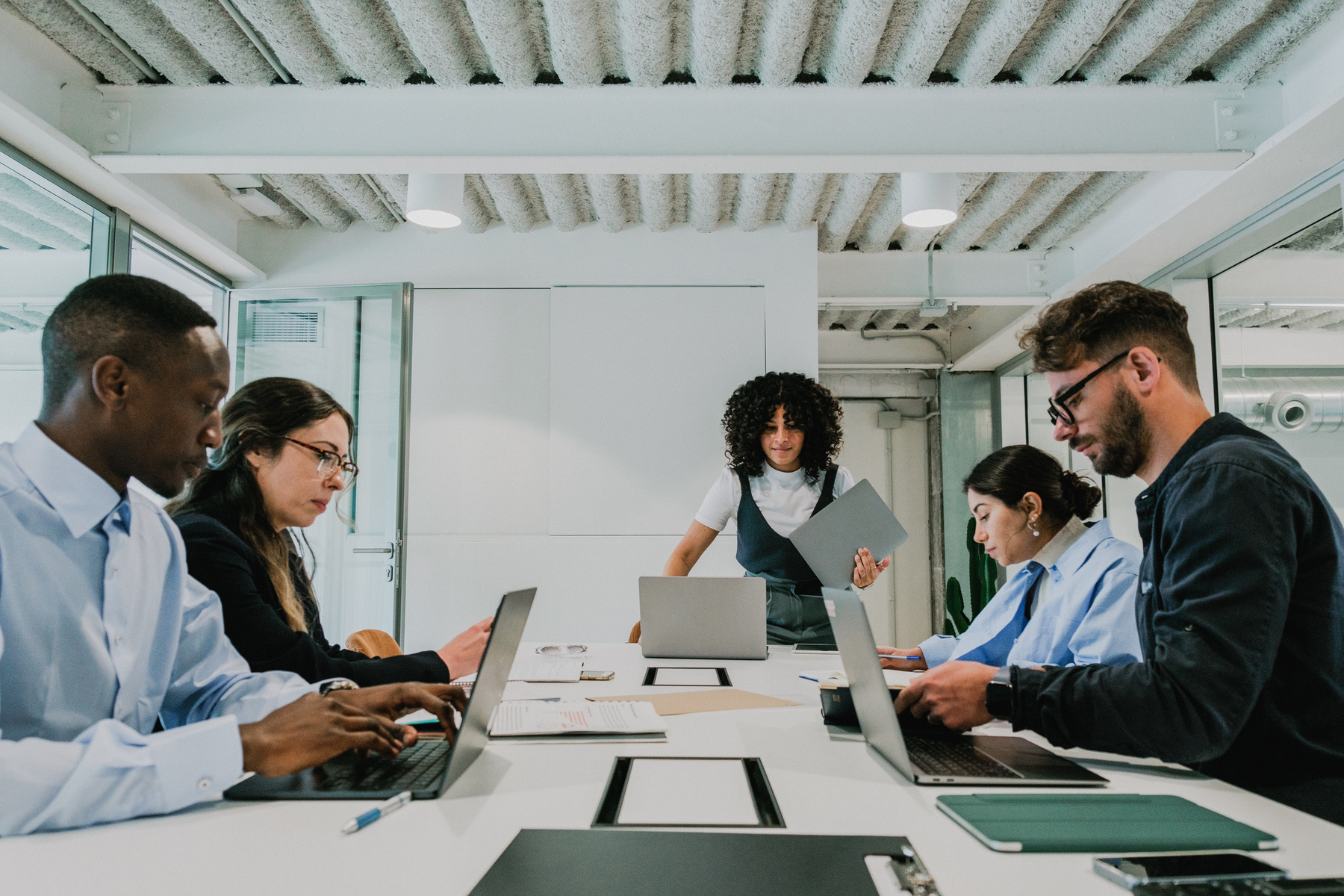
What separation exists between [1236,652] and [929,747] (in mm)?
459

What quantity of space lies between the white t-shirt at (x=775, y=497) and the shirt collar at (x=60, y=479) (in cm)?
244

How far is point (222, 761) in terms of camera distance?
1.06 meters

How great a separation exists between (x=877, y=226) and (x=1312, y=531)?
150 inches

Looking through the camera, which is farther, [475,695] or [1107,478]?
[1107,478]

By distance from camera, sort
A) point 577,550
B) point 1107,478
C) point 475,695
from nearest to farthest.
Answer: point 475,695 → point 577,550 → point 1107,478

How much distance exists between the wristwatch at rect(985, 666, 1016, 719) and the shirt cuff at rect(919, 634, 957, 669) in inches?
43.0

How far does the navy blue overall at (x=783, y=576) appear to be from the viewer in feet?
9.20

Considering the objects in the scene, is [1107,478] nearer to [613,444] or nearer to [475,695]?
[613,444]

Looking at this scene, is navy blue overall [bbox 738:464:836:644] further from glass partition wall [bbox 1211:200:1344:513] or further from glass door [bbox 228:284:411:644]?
glass door [bbox 228:284:411:644]

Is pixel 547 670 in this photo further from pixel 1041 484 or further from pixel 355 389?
pixel 355 389

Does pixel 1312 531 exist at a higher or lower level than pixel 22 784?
higher

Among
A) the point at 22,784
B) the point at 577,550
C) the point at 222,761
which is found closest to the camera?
the point at 22,784

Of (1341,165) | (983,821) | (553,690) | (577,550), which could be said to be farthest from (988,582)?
(983,821)

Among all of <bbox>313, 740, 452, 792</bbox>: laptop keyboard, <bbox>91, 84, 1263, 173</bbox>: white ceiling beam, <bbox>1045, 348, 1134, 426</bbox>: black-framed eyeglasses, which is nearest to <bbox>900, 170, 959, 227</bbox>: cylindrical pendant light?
<bbox>91, 84, 1263, 173</bbox>: white ceiling beam
